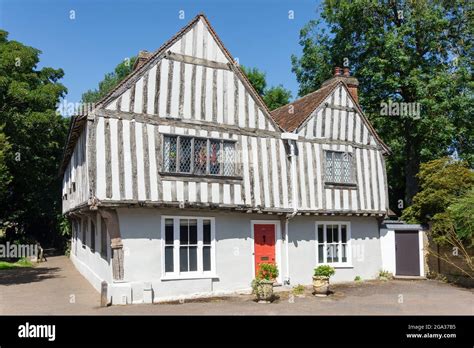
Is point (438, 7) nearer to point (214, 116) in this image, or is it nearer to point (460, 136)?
point (460, 136)

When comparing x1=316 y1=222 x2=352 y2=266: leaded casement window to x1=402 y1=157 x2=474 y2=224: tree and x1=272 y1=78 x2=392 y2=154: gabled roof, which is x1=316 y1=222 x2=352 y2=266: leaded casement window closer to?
x1=402 y1=157 x2=474 y2=224: tree

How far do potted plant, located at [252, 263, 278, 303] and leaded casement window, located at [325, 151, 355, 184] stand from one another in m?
5.09

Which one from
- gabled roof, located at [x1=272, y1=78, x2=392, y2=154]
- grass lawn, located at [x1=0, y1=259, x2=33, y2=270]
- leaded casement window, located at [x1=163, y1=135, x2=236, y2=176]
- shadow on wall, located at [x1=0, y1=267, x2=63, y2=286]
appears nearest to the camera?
leaded casement window, located at [x1=163, y1=135, x2=236, y2=176]

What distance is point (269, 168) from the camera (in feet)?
51.1

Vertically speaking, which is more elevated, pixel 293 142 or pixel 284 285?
pixel 293 142

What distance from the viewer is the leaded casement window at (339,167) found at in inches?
675

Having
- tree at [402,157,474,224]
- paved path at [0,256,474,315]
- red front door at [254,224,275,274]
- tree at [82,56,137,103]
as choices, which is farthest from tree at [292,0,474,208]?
tree at [82,56,137,103]

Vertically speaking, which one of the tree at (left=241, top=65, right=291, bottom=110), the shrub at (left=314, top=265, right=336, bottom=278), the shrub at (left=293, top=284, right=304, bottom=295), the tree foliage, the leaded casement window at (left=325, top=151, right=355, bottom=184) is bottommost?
the shrub at (left=293, top=284, right=304, bottom=295)

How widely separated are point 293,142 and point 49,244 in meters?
25.3

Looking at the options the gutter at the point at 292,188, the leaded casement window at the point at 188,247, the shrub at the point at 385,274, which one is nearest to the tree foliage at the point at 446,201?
the shrub at the point at 385,274

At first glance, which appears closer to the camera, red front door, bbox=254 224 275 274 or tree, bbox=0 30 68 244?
red front door, bbox=254 224 275 274

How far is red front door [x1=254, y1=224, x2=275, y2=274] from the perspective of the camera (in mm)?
15281

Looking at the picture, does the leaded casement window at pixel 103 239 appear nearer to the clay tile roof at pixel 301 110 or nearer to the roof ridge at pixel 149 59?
the roof ridge at pixel 149 59
